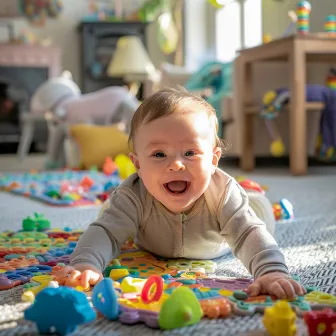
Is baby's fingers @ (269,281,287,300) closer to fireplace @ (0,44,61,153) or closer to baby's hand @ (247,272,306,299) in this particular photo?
baby's hand @ (247,272,306,299)

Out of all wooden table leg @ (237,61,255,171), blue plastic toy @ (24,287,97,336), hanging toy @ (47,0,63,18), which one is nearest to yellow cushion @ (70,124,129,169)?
wooden table leg @ (237,61,255,171)

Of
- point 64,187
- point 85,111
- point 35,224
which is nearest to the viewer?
point 35,224

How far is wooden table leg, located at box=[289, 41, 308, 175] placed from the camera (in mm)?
2613

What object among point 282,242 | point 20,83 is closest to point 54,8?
point 20,83

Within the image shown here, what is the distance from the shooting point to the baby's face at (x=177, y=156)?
0.85 m

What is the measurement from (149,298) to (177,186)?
21cm

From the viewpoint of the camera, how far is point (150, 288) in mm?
733

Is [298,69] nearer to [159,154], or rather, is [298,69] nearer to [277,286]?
[159,154]

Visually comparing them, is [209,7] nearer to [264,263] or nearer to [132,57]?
[132,57]

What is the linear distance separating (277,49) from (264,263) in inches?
83.8

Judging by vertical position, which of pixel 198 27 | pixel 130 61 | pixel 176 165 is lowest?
pixel 176 165

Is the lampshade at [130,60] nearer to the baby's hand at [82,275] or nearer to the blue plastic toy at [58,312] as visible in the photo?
the baby's hand at [82,275]

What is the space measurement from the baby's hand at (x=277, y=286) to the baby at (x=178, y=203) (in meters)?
0.02

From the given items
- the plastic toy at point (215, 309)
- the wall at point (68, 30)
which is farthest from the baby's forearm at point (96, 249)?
the wall at point (68, 30)
